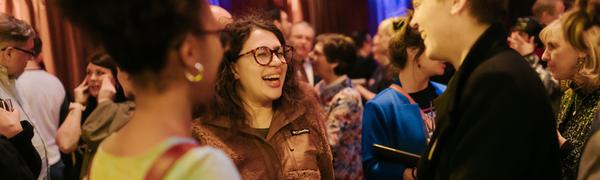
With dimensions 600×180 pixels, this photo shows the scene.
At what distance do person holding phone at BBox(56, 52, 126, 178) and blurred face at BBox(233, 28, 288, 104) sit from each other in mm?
1393

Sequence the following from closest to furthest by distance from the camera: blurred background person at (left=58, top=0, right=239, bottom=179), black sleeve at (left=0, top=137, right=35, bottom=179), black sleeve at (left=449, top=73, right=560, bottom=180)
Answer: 1. blurred background person at (left=58, top=0, right=239, bottom=179)
2. black sleeve at (left=449, top=73, right=560, bottom=180)
3. black sleeve at (left=0, top=137, right=35, bottom=179)

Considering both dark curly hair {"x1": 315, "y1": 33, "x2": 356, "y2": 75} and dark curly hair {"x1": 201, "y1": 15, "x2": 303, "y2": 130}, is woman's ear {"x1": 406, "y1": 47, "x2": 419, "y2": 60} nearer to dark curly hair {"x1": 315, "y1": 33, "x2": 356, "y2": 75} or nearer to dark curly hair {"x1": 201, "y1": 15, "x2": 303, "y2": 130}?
dark curly hair {"x1": 201, "y1": 15, "x2": 303, "y2": 130}

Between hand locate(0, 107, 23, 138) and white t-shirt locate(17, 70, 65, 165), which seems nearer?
hand locate(0, 107, 23, 138)

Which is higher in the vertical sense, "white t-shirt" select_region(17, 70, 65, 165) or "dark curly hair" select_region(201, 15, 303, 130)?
"dark curly hair" select_region(201, 15, 303, 130)

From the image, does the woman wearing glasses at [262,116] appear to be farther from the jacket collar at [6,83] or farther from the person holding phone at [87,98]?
the person holding phone at [87,98]

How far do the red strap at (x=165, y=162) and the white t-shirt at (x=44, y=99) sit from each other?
316cm

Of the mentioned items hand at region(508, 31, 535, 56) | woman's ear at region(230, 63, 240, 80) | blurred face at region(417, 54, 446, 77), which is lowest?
hand at region(508, 31, 535, 56)

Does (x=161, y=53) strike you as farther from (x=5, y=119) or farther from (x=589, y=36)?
(x=5, y=119)

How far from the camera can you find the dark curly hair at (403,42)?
124 inches

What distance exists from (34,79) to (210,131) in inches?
79.0

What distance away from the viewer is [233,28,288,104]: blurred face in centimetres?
268

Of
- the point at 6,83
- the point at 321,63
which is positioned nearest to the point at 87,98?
the point at 6,83

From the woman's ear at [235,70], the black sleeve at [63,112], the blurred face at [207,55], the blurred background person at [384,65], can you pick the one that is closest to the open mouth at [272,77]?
the woman's ear at [235,70]

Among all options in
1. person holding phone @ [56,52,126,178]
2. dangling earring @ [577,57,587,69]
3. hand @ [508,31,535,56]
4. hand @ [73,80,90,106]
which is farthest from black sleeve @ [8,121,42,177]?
hand @ [508,31,535,56]
